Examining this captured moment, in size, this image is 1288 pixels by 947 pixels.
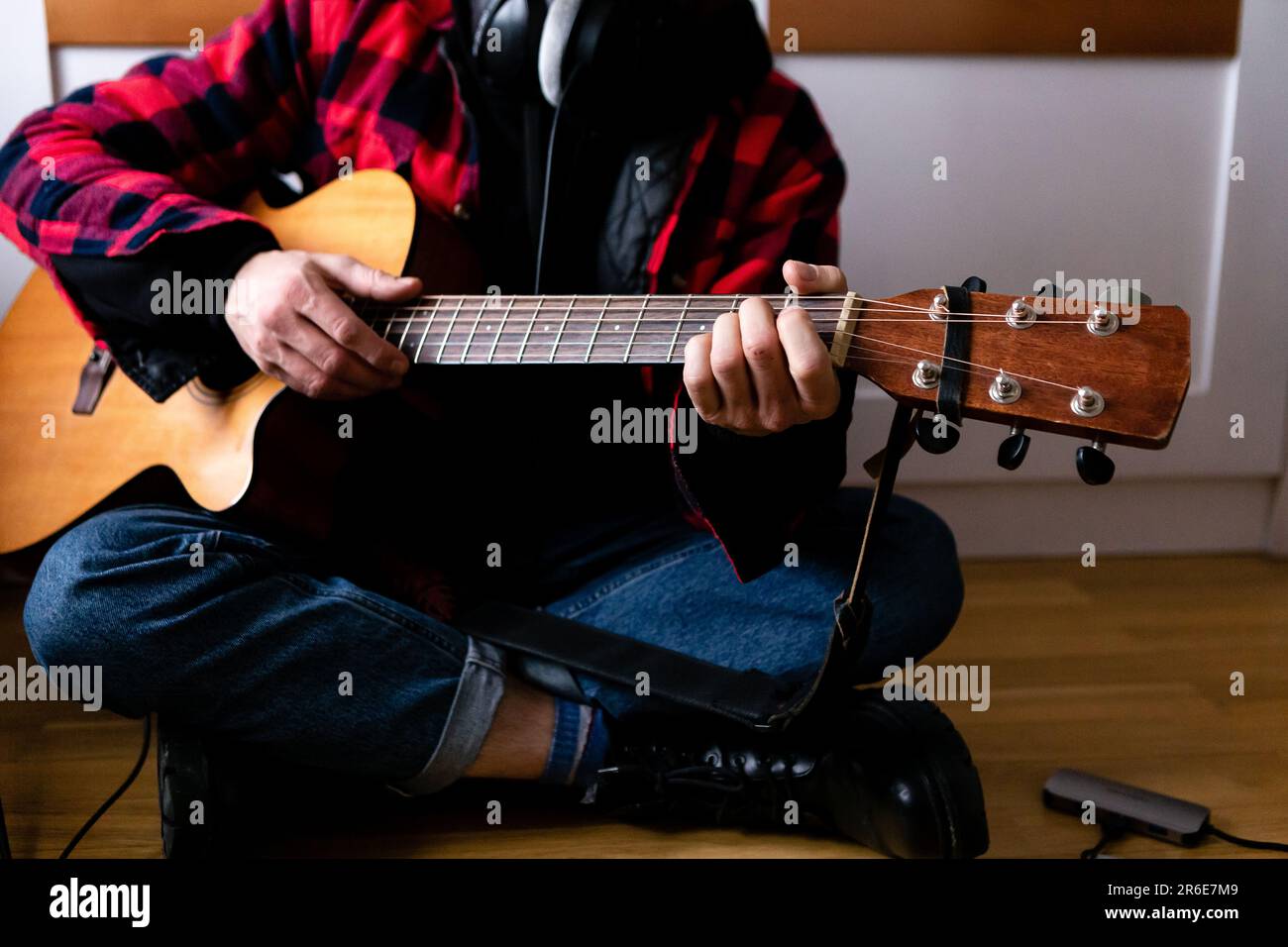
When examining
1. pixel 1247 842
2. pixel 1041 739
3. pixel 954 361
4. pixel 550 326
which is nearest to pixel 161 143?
pixel 550 326

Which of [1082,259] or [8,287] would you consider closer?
[8,287]

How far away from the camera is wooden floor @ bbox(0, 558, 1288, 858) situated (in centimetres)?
96

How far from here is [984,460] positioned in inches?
65.0

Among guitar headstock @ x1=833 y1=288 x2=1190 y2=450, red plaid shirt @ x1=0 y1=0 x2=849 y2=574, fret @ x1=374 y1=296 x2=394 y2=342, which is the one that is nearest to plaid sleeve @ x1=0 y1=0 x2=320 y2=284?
red plaid shirt @ x1=0 y1=0 x2=849 y2=574

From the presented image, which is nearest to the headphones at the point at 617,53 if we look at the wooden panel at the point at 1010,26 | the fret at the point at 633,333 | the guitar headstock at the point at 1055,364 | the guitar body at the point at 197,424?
the guitar body at the point at 197,424

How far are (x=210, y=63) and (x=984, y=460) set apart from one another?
115 centimetres

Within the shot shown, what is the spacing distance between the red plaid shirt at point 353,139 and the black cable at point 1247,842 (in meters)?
0.62

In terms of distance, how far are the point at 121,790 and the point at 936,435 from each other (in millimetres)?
820

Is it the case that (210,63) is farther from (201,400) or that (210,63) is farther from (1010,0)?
(1010,0)

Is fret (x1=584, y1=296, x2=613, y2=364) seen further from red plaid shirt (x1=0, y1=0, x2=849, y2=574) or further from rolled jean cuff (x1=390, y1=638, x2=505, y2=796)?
rolled jean cuff (x1=390, y1=638, x2=505, y2=796)

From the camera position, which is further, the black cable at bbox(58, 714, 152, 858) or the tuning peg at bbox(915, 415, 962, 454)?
the black cable at bbox(58, 714, 152, 858)

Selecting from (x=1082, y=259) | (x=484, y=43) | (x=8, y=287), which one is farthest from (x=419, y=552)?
(x=1082, y=259)

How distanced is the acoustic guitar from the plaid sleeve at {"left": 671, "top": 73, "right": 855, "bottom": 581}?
0.11 metres

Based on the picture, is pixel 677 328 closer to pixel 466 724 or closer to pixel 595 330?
pixel 595 330
